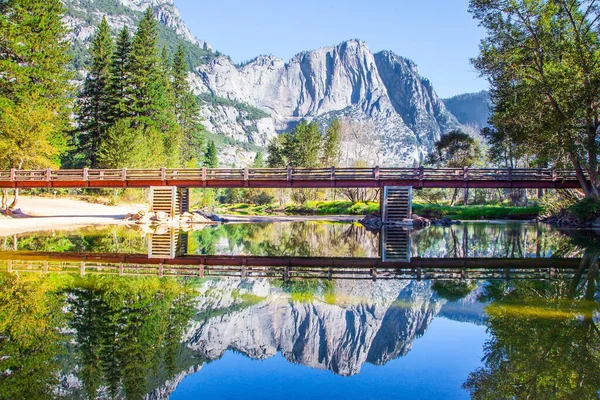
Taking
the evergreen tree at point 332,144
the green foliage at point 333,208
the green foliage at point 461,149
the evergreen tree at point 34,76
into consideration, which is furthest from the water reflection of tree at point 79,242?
the green foliage at point 461,149

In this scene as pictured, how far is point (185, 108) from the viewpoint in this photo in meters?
73.3

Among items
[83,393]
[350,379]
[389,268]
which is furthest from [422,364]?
[389,268]

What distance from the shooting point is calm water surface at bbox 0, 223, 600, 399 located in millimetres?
5625

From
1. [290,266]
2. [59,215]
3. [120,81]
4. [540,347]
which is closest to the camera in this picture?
[540,347]

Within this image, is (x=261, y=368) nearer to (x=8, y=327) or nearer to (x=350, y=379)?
(x=350, y=379)

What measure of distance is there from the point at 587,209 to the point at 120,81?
4635 cm

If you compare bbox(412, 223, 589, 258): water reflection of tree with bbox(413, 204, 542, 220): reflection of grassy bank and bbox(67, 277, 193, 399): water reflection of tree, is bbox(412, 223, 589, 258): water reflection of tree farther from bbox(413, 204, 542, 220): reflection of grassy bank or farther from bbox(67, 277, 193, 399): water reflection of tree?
bbox(413, 204, 542, 220): reflection of grassy bank

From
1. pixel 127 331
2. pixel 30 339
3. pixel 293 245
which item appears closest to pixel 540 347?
pixel 127 331

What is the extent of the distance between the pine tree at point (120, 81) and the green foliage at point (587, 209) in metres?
43.6

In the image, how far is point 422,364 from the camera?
6.53 metres

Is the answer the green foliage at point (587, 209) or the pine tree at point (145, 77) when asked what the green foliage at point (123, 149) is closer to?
the pine tree at point (145, 77)

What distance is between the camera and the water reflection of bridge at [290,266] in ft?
44.7

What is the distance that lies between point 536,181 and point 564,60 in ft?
24.5

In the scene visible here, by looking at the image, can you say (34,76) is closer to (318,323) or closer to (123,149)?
(123,149)
